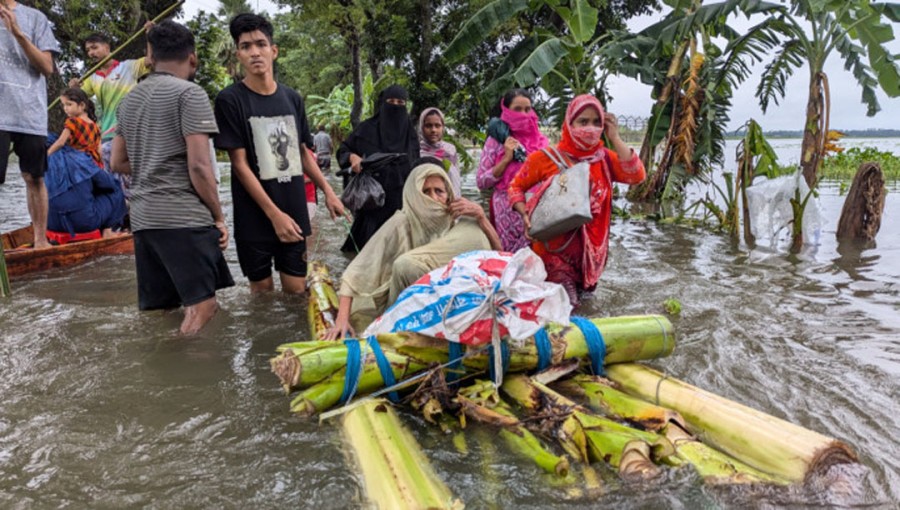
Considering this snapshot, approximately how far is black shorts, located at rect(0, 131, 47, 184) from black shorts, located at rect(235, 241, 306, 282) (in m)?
2.20

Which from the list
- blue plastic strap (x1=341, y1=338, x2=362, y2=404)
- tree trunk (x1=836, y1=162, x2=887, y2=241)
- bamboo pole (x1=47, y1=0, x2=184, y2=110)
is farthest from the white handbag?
tree trunk (x1=836, y1=162, x2=887, y2=241)

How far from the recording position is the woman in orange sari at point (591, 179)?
4.04 metres

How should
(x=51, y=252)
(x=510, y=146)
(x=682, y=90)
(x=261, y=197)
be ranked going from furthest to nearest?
(x=682, y=90) → (x=51, y=252) → (x=510, y=146) → (x=261, y=197)

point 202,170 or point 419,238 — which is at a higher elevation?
point 202,170

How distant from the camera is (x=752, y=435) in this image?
2.14m

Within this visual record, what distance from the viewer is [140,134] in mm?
3273

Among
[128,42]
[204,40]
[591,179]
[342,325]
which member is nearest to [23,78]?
[128,42]

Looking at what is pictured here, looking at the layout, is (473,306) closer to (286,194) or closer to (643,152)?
(286,194)

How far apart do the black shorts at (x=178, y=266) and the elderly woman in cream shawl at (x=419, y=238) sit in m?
0.78

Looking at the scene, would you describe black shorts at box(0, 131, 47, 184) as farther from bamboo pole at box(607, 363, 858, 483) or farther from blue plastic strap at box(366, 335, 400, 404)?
bamboo pole at box(607, 363, 858, 483)

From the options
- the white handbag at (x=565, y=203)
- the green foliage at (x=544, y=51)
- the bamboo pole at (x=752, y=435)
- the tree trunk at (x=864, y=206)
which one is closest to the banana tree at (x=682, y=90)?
the green foliage at (x=544, y=51)

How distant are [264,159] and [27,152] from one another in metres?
2.47

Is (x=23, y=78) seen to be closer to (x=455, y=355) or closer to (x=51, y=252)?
(x=51, y=252)

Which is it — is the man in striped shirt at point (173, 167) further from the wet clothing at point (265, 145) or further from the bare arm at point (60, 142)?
the bare arm at point (60, 142)
